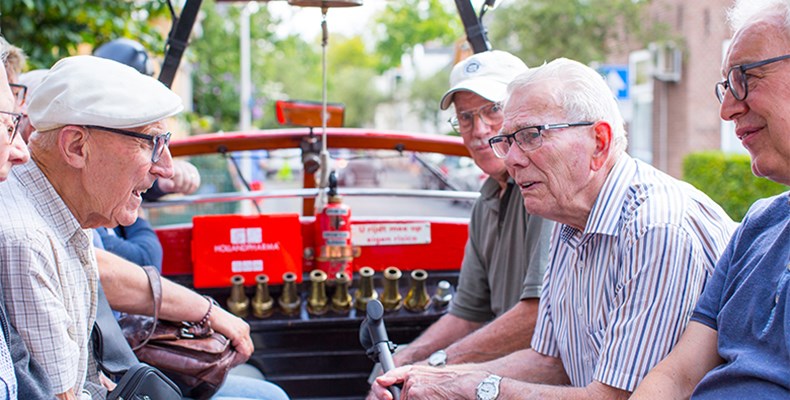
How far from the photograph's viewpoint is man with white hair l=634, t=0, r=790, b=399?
169cm

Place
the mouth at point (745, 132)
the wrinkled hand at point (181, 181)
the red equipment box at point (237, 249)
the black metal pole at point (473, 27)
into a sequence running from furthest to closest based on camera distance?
1. the wrinkled hand at point (181, 181)
2. the red equipment box at point (237, 249)
3. the black metal pole at point (473, 27)
4. the mouth at point (745, 132)

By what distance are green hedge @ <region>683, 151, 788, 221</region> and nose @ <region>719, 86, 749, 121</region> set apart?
995 cm

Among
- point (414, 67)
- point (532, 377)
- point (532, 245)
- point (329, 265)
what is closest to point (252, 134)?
point (329, 265)

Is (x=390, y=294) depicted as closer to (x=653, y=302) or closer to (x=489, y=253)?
(x=489, y=253)

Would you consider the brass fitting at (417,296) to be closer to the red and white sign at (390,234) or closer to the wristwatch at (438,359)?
the red and white sign at (390,234)

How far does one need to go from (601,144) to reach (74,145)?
4.63 ft

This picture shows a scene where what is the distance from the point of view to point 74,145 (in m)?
2.04

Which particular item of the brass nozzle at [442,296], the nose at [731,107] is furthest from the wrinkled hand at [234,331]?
the nose at [731,107]

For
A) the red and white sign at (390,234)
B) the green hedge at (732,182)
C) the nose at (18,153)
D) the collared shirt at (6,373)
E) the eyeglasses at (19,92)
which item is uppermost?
the eyeglasses at (19,92)

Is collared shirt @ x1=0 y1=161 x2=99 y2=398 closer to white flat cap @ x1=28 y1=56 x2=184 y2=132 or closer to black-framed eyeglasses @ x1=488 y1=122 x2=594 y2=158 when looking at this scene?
white flat cap @ x1=28 y1=56 x2=184 y2=132

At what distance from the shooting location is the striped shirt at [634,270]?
194cm

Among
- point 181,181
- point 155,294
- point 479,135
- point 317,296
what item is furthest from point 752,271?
point 181,181

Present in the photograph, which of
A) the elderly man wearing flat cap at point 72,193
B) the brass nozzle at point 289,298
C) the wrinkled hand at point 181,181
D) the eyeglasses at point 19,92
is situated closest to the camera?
the elderly man wearing flat cap at point 72,193

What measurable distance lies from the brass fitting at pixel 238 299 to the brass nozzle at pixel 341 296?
376 mm
